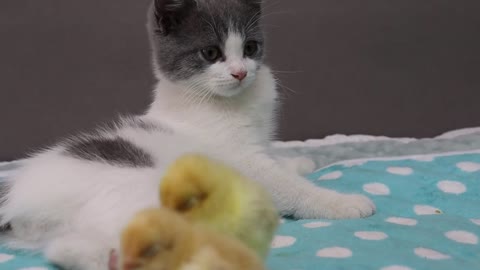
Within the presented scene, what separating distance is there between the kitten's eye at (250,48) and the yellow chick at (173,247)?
1034 millimetres

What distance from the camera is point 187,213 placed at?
0.68 meters

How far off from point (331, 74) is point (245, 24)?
3.82 ft

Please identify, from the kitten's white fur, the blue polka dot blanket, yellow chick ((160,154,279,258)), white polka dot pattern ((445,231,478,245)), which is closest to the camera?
yellow chick ((160,154,279,258))

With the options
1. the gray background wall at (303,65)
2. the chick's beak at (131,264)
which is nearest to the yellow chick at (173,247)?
the chick's beak at (131,264)

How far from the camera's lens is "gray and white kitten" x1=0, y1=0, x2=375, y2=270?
1.04m

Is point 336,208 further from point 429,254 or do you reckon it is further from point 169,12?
point 169,12

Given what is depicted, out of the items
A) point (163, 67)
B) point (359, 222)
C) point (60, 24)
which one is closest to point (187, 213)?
point (359, 222)

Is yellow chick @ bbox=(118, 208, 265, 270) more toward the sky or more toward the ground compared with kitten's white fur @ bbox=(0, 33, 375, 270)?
more toward the ground

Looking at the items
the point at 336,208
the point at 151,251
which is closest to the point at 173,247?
the point at 151,251

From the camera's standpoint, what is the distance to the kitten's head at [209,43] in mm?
1543

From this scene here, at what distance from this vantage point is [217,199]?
689 millimetres

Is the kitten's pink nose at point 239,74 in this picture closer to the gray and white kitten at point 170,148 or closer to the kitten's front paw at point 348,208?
the gray and white kitten at point 170,148

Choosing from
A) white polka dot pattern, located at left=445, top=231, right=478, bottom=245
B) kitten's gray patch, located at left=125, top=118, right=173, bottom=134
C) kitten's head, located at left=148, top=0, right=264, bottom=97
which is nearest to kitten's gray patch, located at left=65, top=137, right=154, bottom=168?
kitten's gray patch, located at left=125, top=118, right=173, bottom=134

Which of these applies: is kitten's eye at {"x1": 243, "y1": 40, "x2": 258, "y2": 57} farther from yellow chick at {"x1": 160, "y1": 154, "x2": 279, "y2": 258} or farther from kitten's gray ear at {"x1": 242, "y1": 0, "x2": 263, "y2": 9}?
yellow chick at {"x1": 160, "y1": 154, "x2": 279, "y2": 258}
